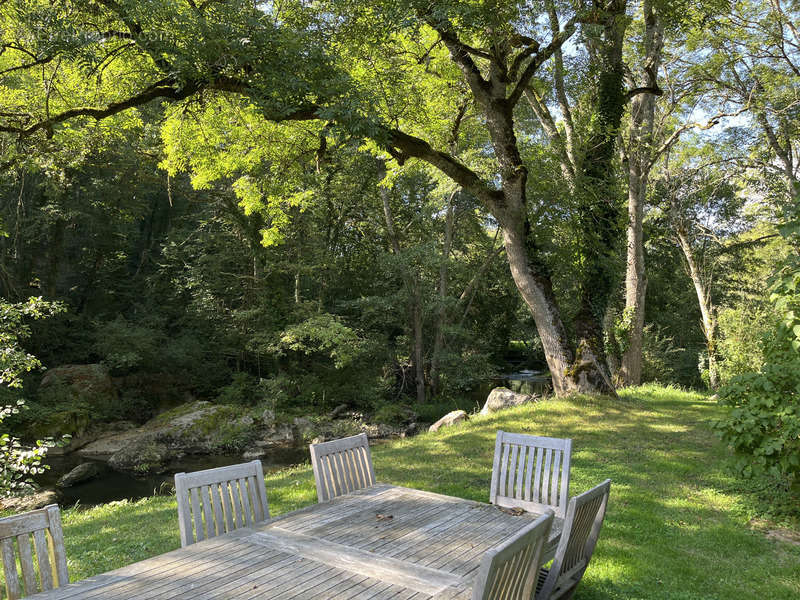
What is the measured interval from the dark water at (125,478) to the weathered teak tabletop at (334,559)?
24.1 feet

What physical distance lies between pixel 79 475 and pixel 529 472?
10.8 m

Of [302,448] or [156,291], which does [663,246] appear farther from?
[156,291]

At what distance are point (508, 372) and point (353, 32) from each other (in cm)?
2132

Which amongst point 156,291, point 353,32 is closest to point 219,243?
point 156,291

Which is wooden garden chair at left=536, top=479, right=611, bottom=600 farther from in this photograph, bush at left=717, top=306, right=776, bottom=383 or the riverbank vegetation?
bush at left=717, top=306, right=776, bottom=383

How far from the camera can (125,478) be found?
467 inches

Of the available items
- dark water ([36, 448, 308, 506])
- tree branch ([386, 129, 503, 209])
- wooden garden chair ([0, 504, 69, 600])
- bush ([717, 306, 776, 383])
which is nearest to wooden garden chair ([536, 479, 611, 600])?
wooden garden chair ([0, 504, 69, 600])

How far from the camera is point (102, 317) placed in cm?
1981

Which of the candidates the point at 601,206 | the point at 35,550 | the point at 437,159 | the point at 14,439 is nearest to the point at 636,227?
the point at 601,206

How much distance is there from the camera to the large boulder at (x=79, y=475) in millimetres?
11156

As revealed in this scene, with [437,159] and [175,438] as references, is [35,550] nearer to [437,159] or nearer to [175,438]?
[437,159]

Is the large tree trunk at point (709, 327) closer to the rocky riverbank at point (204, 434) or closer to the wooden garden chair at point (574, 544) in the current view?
the rocky riverbank at point (204, 434)

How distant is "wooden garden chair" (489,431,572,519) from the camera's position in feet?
12.8

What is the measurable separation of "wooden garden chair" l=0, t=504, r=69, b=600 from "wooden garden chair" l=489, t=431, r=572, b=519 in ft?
8.79
